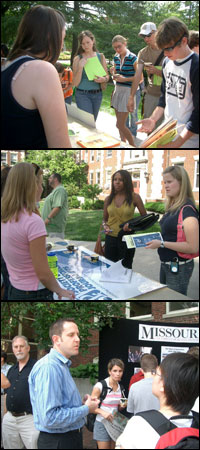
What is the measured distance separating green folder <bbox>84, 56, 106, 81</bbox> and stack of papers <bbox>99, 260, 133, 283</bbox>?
82cm

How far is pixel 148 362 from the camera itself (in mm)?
2957

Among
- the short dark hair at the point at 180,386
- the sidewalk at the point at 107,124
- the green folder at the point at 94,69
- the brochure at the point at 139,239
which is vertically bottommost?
the short dark hair at the point at 180,386

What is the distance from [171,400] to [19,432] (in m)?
0.99

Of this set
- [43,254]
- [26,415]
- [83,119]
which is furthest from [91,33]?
[26,415]

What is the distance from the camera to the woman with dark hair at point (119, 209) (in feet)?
7.26

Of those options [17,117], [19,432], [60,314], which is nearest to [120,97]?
[17,117]

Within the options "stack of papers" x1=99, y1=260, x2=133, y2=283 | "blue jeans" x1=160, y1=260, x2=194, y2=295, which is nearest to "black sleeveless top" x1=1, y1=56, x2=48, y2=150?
"stack of papers" x1=99, y1=260, x2=133, y2=283

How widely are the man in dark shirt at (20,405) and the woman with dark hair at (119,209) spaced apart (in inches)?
35.5

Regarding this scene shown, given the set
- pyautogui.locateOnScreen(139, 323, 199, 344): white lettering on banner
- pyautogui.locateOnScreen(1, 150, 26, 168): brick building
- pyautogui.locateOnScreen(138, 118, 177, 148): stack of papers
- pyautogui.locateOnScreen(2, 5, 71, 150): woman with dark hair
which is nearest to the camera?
pyautogui.locateOnScreen(2, 5, 71, 150): woman with dark hair

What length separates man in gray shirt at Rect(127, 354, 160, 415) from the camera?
2785mm

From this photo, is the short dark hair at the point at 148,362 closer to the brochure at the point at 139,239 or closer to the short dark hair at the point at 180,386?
the short dark hair at the point at 180,386

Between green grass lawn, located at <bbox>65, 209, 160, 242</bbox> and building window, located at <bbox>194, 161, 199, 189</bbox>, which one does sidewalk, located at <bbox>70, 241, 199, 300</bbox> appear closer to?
green grass lawn, located at <bbox>65, 209, 160, 242</bbox>

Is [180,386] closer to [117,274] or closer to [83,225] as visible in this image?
[117,274]

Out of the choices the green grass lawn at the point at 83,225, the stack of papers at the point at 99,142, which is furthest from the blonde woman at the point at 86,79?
the green grass lawn at the point at 83,225
